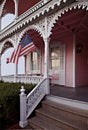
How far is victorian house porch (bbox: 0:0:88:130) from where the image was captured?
6.20 meters

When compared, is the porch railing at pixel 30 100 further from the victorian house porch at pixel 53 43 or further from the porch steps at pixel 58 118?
the porch steps at pixel 58 118

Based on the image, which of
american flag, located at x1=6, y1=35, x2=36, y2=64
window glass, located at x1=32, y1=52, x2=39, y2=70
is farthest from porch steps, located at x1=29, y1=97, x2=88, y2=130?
window glass, located at x1=32, y1=52, x2=39, y2=70

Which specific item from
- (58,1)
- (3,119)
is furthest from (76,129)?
(58,1)

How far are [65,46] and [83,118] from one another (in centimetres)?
538

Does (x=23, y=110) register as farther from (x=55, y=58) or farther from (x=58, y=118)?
(x=55, y=58)

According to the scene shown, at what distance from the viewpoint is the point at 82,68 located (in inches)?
368

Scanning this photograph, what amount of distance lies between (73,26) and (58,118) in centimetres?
508

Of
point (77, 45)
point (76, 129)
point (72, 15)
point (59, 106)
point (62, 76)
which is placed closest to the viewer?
point (76, 129)

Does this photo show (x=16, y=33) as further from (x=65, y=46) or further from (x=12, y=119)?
(x=12, y=119)

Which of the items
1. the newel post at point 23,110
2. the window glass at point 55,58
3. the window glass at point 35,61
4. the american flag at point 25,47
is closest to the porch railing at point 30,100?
the newel post at point 23,110

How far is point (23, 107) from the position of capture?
19.5 feet

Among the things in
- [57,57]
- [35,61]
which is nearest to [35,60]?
[35,61]

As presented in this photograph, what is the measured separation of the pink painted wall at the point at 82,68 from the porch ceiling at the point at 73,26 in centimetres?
69

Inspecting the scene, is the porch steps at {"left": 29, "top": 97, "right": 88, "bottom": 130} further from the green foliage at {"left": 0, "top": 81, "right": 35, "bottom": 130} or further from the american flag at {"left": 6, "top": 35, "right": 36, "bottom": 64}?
the american flag at {"left": 6, "top": 35, "right": 36, "bottom": 64}
